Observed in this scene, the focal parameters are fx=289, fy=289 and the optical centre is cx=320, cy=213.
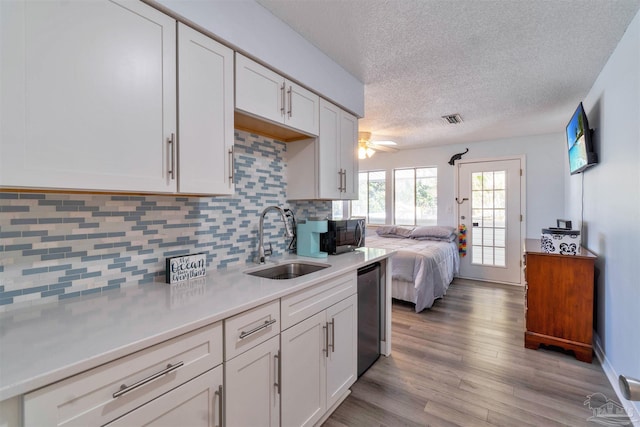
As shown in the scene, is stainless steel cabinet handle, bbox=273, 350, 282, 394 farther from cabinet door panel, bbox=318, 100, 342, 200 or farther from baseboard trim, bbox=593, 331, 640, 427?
baseboard trim, bbox=593, 331, 640, 427

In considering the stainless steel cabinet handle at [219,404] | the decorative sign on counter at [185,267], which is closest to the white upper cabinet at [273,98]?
the decorative sign on counter at [185,267]

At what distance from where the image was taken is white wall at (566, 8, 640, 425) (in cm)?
170

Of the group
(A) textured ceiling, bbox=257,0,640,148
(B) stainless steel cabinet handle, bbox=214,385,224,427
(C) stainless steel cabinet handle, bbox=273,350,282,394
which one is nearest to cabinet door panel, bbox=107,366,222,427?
(B) stainless steel cabinet handle, bbox=214,385,224,427

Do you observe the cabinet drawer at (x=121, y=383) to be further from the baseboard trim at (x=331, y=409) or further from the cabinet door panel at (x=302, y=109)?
the cabinet door panel at (x=302, y=109)

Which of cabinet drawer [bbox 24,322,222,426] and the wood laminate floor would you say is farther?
the wood laminate floor

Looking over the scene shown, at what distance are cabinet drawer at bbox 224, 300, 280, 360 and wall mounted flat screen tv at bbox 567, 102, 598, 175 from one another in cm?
288

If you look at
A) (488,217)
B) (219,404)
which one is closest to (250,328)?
(219,404)

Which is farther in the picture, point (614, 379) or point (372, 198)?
point (372, 198)

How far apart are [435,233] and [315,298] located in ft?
12.0

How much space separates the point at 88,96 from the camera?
3.42ft

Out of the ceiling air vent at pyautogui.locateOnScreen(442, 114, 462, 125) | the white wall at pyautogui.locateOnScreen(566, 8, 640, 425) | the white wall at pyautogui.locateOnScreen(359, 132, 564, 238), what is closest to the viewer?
the white wall at pyautogui.locateOnScreen(566, 8, 640, 425)

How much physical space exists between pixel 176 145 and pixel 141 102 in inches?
8.3

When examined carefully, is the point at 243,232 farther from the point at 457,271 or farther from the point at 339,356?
the point at 457,271

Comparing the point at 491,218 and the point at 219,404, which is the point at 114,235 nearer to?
the point at 219,404
